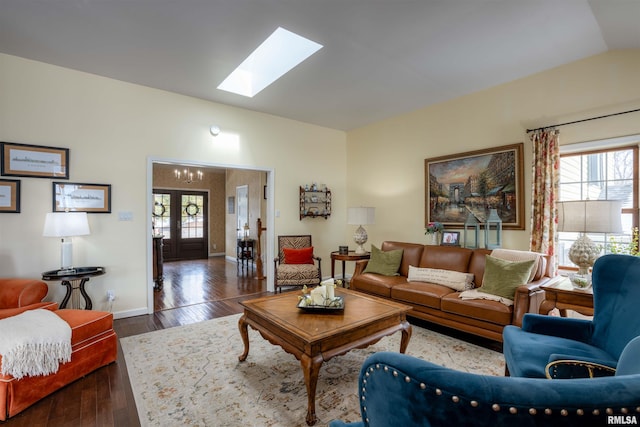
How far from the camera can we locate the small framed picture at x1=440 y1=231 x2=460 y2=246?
423 cm

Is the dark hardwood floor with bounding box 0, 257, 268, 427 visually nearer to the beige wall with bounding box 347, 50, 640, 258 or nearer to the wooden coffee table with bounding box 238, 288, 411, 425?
the wooden coffee table with bounding box 238, 288, 411, 425

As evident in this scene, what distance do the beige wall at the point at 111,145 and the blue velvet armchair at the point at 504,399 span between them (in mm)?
4236

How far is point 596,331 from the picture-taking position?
1956 mm

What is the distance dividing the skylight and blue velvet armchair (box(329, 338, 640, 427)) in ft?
9.86

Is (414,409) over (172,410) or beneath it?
over

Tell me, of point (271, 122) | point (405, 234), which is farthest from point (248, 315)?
point (271, 122)

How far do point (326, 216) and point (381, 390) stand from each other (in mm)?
5196

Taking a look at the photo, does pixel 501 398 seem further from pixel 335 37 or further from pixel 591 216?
pixel 335 37

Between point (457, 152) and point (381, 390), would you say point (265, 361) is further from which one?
point (457, 152)

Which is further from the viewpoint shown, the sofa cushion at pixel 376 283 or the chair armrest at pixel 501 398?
the sofa cushion at pixel 376 283

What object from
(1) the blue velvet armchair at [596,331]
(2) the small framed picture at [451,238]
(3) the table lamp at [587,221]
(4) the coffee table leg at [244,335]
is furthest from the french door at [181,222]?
(3) the table lamp at [587,221]

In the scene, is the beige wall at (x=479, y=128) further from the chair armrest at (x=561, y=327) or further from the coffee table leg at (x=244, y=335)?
the coffee table leg at (x=244, y=335)

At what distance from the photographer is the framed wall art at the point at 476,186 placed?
3.76 m

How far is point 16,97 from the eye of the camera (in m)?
3.25
